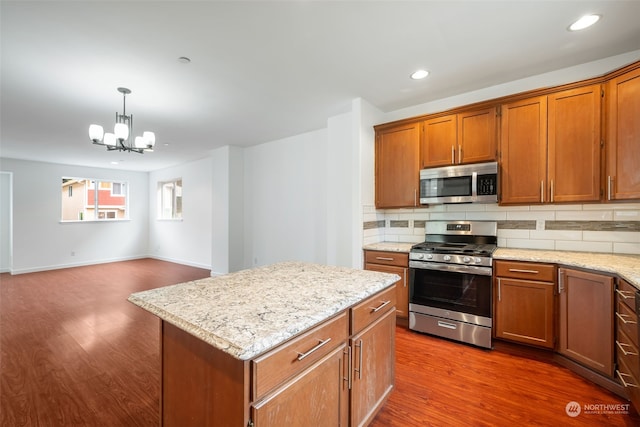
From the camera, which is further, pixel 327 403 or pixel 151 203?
pixel 151 203

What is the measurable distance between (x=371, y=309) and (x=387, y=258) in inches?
66.7

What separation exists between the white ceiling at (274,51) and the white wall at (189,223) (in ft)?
9.73

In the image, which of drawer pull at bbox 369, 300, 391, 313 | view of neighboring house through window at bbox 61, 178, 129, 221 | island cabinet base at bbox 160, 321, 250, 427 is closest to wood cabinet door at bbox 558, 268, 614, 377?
drawer pull at bbox 369, 300, 391, 313

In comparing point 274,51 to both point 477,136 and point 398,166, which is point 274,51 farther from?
point 477,136

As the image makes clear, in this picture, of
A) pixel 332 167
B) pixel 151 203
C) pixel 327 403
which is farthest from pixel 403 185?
pixel 151 203

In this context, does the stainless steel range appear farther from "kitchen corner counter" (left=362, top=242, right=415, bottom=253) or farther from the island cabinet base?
the island cabinet base

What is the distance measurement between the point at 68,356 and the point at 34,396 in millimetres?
630

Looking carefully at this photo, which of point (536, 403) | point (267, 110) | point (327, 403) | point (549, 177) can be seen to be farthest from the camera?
point (267, 110)

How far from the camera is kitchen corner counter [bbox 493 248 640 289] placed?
184cm

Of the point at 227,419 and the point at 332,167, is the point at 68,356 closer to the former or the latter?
the point at 227,419

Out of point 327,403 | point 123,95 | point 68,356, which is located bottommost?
point 68,356

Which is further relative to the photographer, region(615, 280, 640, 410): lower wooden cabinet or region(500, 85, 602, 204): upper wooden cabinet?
region(500, 85, 602, 204): upper wooden cabinet

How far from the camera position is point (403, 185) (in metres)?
3.37

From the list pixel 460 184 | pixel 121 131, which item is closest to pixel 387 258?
pixel 460 184
